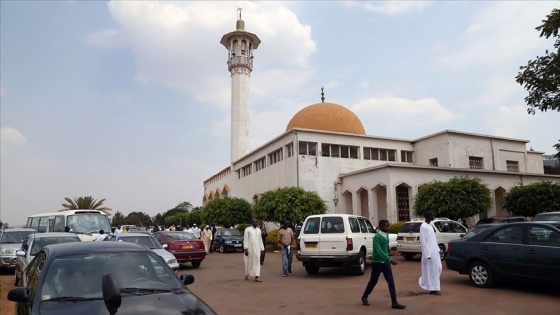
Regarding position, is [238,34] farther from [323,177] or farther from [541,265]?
[541,265]

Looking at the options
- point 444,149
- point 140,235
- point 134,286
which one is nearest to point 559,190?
point 444,149

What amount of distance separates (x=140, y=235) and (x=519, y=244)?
11.1 metres

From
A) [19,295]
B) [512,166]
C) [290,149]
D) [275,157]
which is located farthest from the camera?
[512,166]

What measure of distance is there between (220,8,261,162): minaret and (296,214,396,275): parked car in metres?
36.3

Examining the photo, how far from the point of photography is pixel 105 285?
3.96 metres

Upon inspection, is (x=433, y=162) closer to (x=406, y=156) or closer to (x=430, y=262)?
(x=406, y=156)

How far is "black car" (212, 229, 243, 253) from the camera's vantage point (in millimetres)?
26594

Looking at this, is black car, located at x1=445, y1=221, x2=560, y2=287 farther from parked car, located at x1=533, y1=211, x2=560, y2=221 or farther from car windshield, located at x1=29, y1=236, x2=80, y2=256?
car windshield, located at x1=29, y1=236, x2=80, y2=256

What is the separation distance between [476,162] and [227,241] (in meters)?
26.3

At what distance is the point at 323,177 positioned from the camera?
1460 inches

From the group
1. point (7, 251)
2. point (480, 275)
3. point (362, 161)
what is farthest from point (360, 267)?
point (362, 161)

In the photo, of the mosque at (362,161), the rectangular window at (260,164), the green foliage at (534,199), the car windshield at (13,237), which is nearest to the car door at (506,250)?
the car windshield at (13,237)

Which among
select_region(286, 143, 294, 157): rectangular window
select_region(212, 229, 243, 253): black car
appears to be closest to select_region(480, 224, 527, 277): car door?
select_region(212, 229, 243, 253): black car

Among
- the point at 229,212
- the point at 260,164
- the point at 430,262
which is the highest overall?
the point at 260,164
